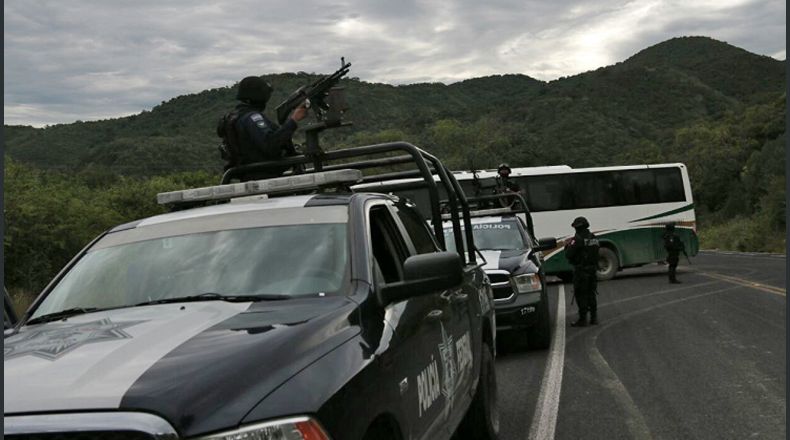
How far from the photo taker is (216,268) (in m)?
3.81

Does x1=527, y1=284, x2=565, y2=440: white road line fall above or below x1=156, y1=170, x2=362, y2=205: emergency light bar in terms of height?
below

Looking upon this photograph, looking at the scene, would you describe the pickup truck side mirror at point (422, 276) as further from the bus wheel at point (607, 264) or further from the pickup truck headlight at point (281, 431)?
the bus wheel at point (607, 264)

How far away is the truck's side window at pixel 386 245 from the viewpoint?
13.9 feet

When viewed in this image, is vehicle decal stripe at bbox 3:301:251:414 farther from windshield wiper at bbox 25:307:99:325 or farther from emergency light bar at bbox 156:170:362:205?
emergency light bar at bbox 156:170:362:205

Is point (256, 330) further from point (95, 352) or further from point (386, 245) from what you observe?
point (386, 245)

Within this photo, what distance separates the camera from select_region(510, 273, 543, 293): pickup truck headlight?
10641 mm

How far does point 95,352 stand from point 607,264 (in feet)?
75.9

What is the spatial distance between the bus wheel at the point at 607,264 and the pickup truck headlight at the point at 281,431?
889 inches

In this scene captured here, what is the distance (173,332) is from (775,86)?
146 meters

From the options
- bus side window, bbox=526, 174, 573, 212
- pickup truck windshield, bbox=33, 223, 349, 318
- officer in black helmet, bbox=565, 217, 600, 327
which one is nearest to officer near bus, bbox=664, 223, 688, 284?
bus side window, bbox=526, 174, 573, 212

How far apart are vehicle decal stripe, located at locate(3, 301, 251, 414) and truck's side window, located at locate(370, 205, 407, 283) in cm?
99

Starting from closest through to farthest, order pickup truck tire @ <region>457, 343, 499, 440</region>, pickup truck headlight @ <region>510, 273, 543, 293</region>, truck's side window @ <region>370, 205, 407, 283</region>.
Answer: truck's side window @ <region>370, 205, 407, 283</region> < pickup truck tire @ <region>457, 343, 499, 440</region> < pickup truck headlight @ <region>510, 273, 543, 293</region>

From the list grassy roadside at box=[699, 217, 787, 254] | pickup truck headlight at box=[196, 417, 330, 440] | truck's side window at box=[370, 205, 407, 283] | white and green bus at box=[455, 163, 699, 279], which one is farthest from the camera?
grassy roadside at box=[699, 217, 787, 254]

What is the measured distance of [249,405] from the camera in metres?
2.44
